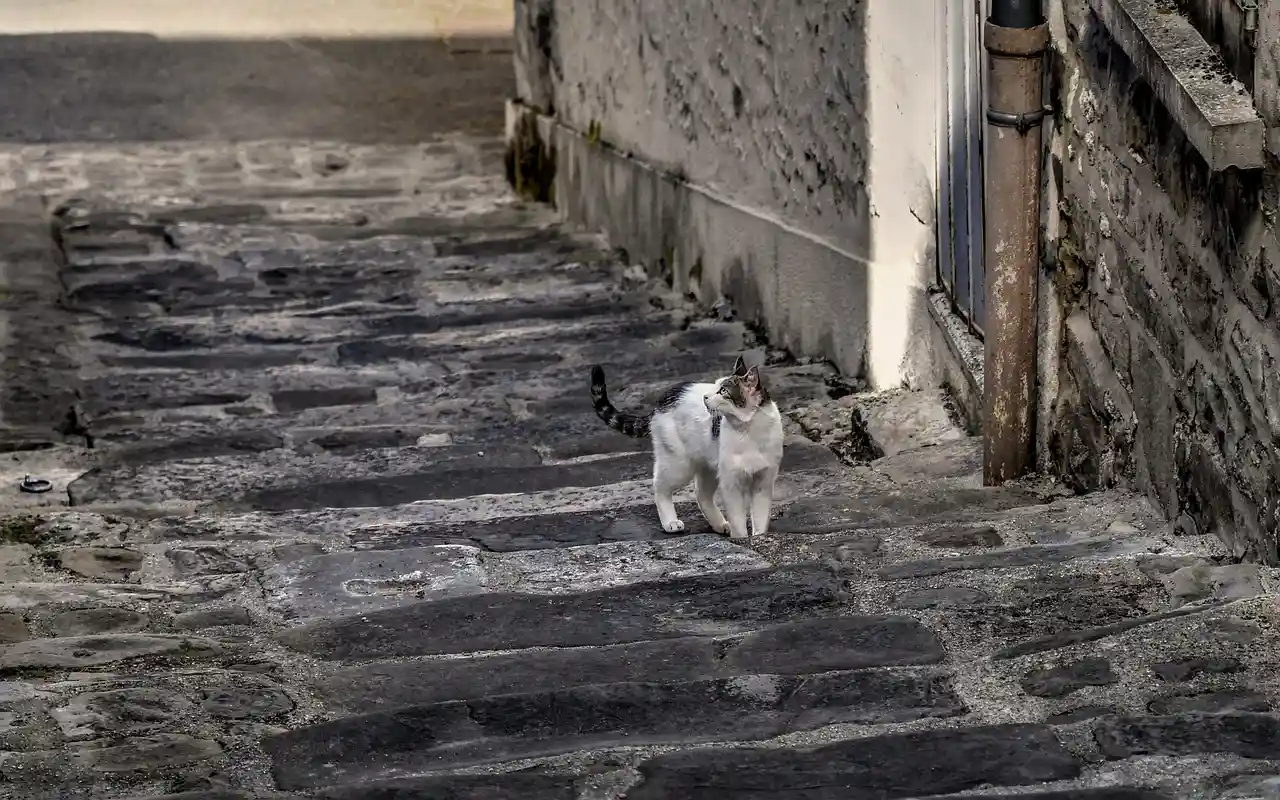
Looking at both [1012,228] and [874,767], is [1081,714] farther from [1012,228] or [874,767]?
[1012,228]

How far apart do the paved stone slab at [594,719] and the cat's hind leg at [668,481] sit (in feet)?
4.47

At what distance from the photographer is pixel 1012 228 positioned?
13.8ft

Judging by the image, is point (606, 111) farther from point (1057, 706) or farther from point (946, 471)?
point (1057, 706)

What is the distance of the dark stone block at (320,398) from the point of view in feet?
20.1

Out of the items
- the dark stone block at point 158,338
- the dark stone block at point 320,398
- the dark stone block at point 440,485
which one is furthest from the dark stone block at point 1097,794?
the dark stone block at point 158,338

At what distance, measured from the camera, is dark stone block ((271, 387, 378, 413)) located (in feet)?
20.1

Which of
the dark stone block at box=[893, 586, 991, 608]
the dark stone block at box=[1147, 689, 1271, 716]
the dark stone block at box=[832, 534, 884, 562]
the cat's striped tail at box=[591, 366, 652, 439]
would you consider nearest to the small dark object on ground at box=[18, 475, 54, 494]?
the cat's striped tail at box=[591, 366, 652, 439]

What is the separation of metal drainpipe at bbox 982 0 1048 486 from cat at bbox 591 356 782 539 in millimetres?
557

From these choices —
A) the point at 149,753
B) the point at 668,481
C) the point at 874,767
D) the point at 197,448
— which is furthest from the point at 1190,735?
the point at 197,448

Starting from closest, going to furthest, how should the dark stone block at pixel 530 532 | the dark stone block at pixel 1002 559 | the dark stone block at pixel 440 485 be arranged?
the dark stone block at pixel 1002 559, the dark stone block at pixel 530 532, the dark stone block at pixel 440 485

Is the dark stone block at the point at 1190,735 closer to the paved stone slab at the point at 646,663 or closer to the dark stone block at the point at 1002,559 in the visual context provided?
the paved stone slab at the point at 646,663

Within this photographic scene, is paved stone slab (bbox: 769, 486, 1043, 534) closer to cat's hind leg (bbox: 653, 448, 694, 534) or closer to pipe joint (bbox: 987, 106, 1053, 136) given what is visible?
cat's hind leg (bbox: 653, 448, 694, 534)

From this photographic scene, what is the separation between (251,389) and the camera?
20.8ft

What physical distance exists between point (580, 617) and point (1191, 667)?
1.12 m
